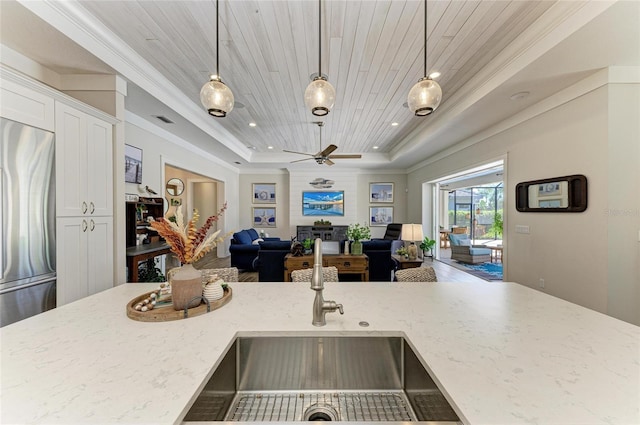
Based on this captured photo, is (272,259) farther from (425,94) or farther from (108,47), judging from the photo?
(425,94)

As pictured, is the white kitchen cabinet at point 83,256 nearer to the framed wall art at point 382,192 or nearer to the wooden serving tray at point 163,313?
the wooden serving tray at point 163,313

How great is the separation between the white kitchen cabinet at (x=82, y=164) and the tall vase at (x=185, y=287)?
1.52 meters

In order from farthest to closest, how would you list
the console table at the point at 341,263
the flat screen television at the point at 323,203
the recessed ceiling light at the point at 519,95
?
the flat screen television at the point at 323,203 → the console table at the point at 341,263 → the recessed ceiling light at the point at 519,95

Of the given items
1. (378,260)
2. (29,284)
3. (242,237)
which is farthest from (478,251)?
(29,284)

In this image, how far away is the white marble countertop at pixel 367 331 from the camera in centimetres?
64

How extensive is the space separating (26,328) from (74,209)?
53.6 inches

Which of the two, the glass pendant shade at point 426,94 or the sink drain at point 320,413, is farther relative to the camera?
the glass pendant shade at point 426,94

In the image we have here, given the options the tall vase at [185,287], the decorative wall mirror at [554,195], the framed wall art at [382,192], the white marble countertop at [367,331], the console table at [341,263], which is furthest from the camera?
the framed wall art at [382,192]

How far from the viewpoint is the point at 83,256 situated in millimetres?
2164

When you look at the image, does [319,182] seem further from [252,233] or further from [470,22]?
[470,22]

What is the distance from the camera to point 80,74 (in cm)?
253

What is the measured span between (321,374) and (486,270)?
6.33 metres

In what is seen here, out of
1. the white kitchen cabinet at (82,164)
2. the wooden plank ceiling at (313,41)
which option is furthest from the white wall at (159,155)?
the white kitchen cabinet at (82,164)

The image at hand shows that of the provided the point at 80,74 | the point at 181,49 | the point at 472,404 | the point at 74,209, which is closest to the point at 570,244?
the point at 472,404
